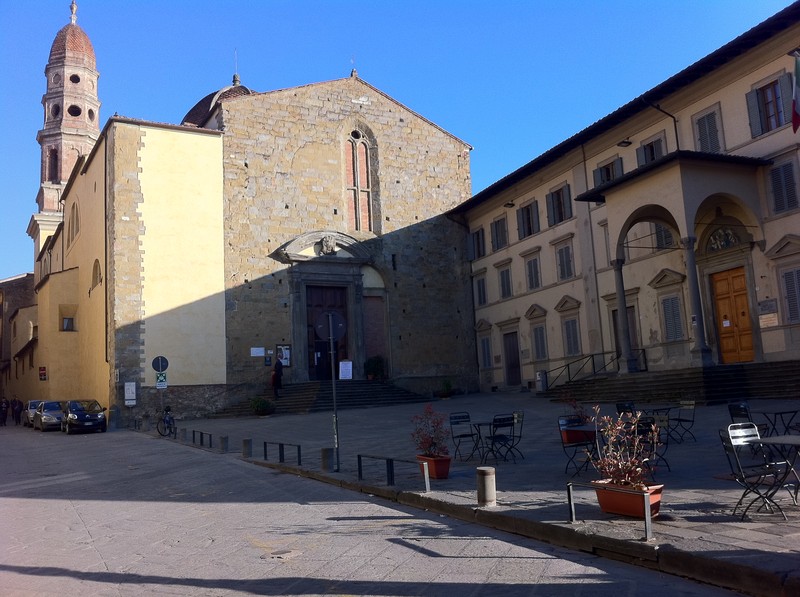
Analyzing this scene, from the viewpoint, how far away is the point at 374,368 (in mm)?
31125

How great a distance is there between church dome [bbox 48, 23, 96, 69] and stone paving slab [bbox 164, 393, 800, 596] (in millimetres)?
43437

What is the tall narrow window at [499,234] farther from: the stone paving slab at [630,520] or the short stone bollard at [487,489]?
the short stone bollard at [487,489]

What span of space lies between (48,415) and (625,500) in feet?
82.8

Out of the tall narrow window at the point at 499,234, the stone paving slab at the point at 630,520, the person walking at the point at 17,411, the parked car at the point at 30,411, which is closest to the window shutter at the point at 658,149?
the stone paving slab at the point at 630,520

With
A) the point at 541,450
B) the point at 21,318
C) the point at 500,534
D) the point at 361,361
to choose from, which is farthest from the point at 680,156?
the point at 21,318

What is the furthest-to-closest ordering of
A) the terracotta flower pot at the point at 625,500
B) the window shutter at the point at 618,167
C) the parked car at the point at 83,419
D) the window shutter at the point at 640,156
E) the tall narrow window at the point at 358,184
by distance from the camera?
the tall narrow window at the point at 358,184, the parked car at the point at 83,419, the window shutter at the point at 618,167, the window shutter at the point at 640,156, the terracotta flower pot at the point at 625,500

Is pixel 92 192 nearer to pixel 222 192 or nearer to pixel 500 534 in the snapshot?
pixel 222 192

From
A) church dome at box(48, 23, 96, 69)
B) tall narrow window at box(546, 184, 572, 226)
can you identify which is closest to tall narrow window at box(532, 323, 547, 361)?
tall narrow window at box(546, 184, 572, 226)

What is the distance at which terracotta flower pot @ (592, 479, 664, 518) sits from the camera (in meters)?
6.70

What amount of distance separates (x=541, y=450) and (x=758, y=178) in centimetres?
1134

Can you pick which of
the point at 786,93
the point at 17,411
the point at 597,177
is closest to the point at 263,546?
the point at 786,93

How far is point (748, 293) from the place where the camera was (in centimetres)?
1948

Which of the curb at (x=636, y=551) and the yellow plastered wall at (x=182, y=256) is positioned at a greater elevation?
the yellow plastered wall at (x=182, y=256)

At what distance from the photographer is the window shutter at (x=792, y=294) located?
18.1 meters
